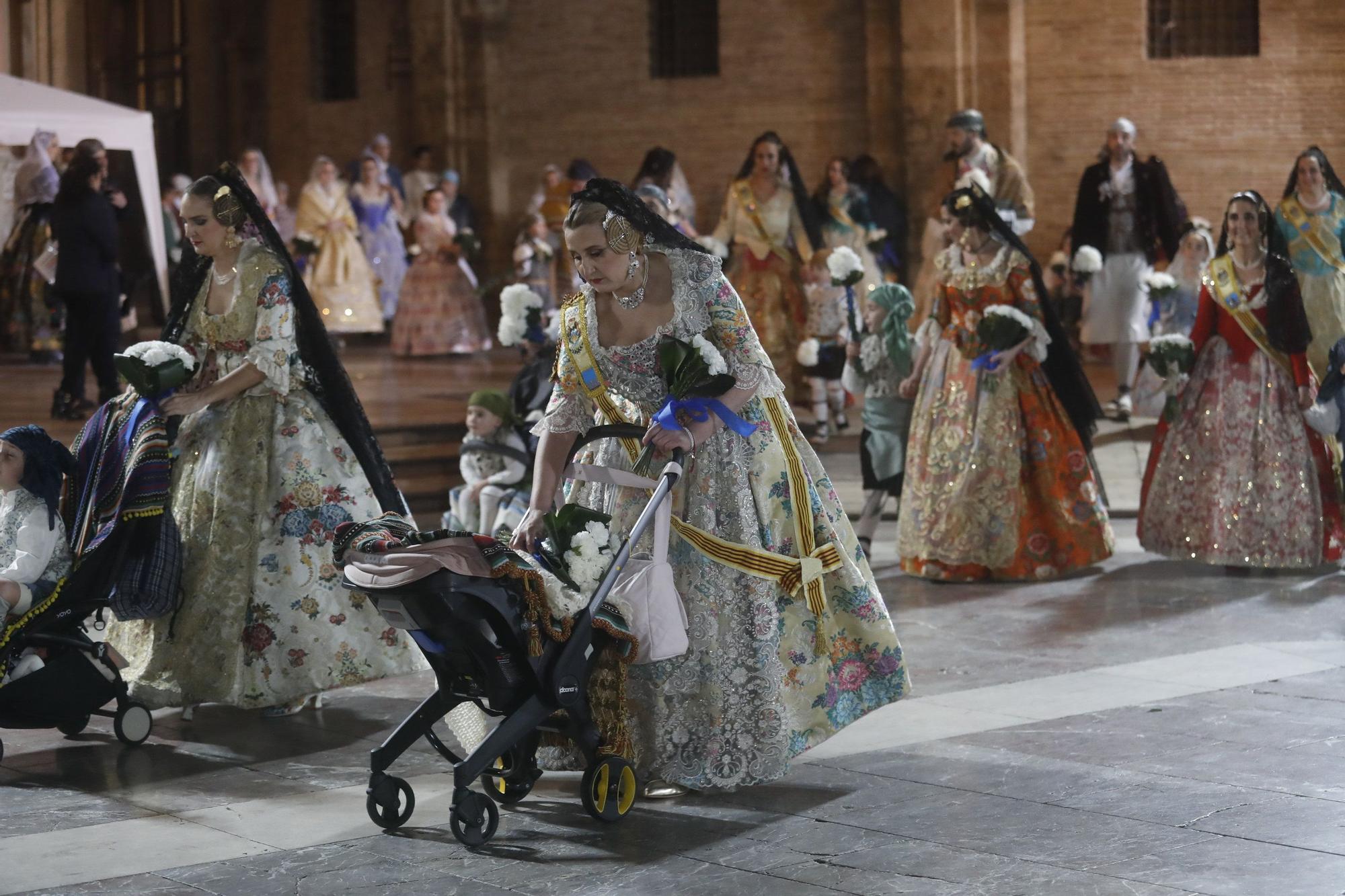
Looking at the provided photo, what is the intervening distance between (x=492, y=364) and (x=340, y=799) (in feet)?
36.2

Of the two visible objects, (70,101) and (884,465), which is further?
(70,101)

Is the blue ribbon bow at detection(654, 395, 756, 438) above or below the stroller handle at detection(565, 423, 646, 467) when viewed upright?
above

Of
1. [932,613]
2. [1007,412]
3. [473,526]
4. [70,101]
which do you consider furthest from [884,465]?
[70,101]

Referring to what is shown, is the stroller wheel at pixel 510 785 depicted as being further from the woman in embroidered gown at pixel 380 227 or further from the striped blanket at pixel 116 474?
the woman in embroidered gown at pixel 380 227

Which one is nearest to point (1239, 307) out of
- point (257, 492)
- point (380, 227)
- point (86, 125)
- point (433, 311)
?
point (257, 492)

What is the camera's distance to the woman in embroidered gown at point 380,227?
711 inches

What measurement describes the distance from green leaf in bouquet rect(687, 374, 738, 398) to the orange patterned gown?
3816mm

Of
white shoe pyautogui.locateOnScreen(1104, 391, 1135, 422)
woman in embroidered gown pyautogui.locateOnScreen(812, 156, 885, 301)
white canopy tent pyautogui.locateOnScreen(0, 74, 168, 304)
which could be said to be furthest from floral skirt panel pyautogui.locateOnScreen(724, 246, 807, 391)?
white canopy tent pyautogui.locateOnScreen(0, 74, 168, 304)

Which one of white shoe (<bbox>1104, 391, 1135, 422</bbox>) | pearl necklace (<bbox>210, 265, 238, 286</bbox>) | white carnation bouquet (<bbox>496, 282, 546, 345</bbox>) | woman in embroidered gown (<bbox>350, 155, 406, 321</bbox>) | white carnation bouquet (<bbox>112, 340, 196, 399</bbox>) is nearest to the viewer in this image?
white carnation bouquet (<bbox>112, 340, 196, 399</bbox>)

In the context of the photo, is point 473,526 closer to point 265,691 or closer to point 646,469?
point 265,691

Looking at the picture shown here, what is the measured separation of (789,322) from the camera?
12.9 meters

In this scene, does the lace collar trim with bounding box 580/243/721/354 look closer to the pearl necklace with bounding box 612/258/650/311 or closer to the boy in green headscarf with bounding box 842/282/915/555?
the pearl necklace with bounding box 612/258/650/311

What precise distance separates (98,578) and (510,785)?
5.64ft

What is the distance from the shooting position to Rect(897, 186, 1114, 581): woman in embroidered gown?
28.2 ft
